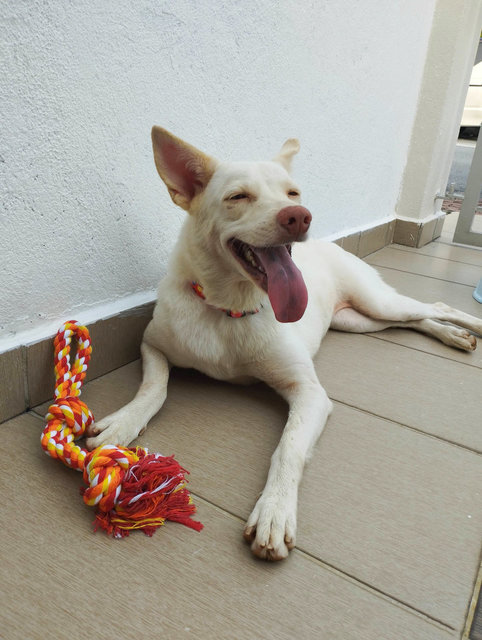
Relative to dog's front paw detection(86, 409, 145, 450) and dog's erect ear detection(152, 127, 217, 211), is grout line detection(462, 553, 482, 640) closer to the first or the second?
dog's front paw detection(86, 409, 145, 450)

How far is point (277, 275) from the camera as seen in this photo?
4.54 feet

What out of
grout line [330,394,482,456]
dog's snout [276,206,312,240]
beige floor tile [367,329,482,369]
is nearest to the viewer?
dog's snout [276,206,312,240]

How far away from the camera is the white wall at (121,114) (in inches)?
51.8

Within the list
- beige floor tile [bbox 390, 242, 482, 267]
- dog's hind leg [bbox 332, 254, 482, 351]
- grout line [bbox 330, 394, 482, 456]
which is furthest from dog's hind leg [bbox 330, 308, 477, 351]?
beige floor tile [bbox 390, 242, 482, 267]

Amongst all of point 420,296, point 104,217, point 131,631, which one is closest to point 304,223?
point 104,217

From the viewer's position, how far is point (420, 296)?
2850mm

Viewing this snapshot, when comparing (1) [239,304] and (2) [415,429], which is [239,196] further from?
(2) [415,429]

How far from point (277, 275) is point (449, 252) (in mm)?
3154

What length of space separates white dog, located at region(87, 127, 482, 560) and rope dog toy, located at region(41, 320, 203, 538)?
7 centimetres

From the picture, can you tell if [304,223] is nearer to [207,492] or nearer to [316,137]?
[207,492]

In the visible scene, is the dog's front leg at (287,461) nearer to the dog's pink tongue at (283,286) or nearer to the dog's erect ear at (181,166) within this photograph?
the dog's pink tongue at (283,286)

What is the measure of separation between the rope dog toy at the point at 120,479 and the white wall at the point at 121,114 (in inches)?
11.9

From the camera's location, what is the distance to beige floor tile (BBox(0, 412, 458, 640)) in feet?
2.93

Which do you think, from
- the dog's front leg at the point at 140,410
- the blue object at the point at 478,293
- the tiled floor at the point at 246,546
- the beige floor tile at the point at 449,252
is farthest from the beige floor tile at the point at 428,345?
the beige floor tile at the point at 449,252
